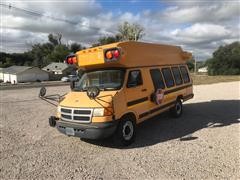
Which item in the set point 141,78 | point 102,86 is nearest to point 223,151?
point 141,78

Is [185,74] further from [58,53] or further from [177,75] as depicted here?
[58,53]

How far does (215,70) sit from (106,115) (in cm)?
7208

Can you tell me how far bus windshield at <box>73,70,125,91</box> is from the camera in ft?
21.5

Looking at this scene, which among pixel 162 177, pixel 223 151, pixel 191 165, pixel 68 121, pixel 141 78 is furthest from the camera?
pixel 141 78

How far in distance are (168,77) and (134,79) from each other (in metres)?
2.31

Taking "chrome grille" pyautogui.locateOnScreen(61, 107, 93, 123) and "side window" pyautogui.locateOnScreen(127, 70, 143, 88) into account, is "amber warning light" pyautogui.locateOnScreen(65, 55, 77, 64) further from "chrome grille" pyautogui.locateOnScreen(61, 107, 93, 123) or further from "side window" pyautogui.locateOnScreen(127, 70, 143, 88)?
"side window" pyautogui.locateOnScreen(127, 70, 143, 88)

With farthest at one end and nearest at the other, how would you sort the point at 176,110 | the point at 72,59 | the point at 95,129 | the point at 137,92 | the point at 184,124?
the point at 176,110, the point at 184,124, the point at 72,59, the point at 137,92, the point at 95,129

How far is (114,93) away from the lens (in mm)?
6195

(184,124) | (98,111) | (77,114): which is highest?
(98,111)

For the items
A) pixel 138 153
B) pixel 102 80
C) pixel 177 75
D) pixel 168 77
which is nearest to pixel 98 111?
pixel 102 80

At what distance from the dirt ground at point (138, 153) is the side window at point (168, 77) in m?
1.35

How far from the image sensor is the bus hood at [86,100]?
19.7 feet

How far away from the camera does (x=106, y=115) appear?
5.94 m

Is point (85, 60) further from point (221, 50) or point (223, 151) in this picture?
point (221, 50)
